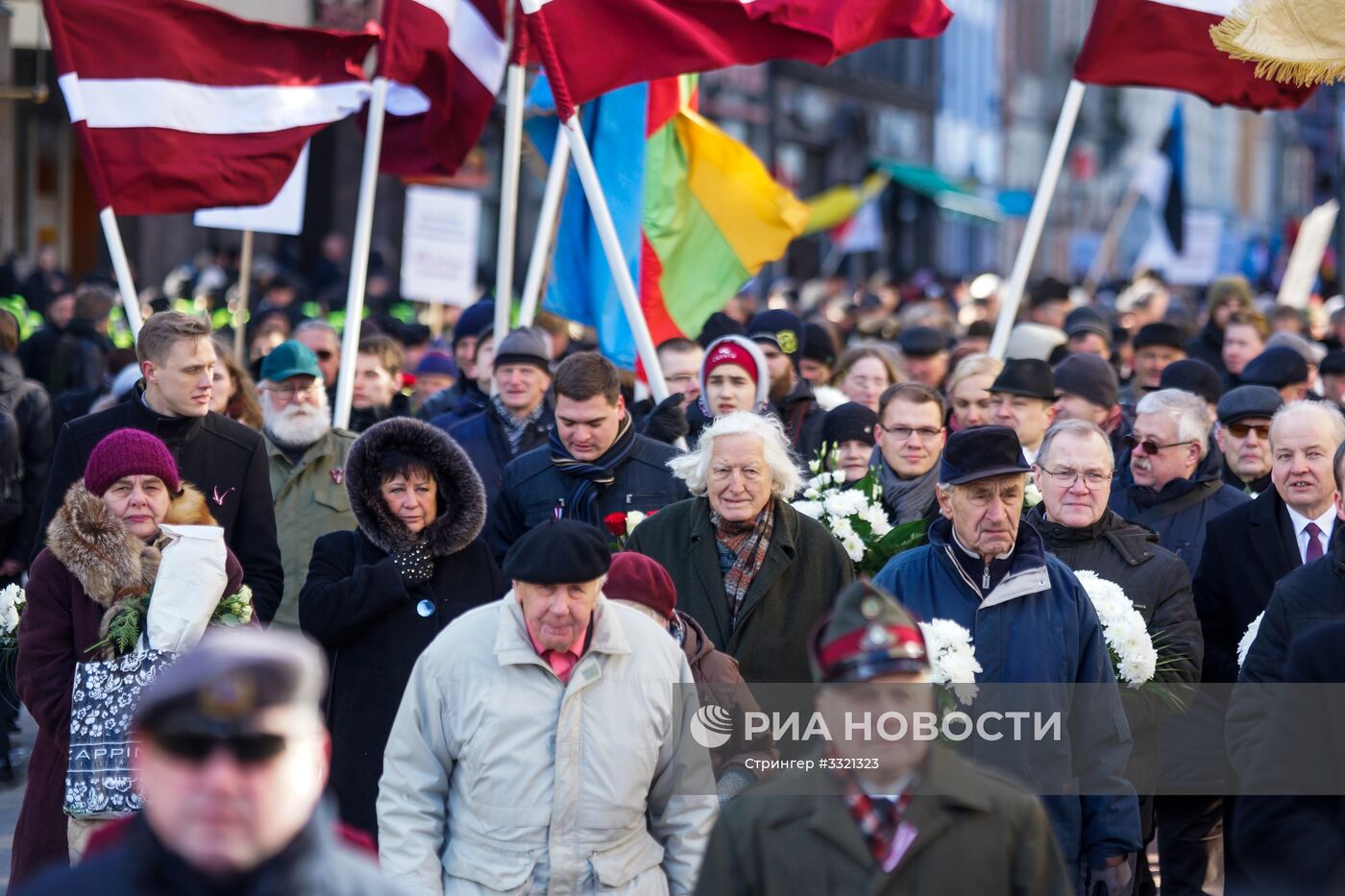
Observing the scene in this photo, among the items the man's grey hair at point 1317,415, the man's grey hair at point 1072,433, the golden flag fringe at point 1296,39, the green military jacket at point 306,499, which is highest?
the golden flag fringe at point 1296,39

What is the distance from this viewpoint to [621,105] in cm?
1125

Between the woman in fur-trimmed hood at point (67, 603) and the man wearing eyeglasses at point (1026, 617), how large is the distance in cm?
214

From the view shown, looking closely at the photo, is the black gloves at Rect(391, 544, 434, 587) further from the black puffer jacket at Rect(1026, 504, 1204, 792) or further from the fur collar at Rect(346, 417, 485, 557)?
the black puffer jacket at Rect(1026, 504, 1204, 792)

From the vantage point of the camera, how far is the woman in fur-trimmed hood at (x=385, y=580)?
252 inches

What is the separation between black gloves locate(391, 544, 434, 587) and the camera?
6449 millimetres

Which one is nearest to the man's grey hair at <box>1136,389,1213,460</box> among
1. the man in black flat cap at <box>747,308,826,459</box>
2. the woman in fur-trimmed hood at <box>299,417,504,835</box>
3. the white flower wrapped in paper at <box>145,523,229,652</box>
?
the man in black flat cap at <box>747,308,826,459</box>

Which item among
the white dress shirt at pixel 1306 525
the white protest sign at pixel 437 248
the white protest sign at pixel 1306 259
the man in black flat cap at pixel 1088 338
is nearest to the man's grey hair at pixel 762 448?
the white dress shirt at pixel 1306 525

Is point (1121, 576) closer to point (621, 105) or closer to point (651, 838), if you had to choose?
point (651, 838)

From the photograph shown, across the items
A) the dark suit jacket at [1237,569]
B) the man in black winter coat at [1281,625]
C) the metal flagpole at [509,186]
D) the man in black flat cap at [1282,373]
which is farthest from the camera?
the metal flagpole at [509,186]

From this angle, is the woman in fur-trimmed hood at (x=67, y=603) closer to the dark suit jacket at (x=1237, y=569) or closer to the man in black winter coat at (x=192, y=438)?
the man in black winter coat at (x=192, y=438)

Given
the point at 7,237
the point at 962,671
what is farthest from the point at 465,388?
the point at 7,237

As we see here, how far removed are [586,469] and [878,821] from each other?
13.3 feet

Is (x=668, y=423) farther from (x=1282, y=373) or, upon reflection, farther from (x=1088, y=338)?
(x=1088, y=338)

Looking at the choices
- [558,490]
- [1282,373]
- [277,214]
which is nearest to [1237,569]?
[558,490]
